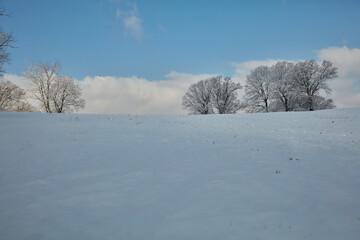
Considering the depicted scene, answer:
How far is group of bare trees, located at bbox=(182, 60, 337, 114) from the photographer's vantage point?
39.1 m

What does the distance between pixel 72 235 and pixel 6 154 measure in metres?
7.95

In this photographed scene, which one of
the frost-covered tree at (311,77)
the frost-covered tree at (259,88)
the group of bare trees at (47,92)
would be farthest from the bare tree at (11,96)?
the frost-covered tree at (311,77)

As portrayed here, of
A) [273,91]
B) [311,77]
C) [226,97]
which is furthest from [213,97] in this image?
[311,77]

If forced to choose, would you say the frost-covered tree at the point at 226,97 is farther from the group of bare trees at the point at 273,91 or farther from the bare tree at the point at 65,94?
the bare tree at the point at 65,94

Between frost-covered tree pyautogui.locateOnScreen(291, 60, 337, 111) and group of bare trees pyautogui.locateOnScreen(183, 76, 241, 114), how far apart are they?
41.1 feet

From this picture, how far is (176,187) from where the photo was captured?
652cm

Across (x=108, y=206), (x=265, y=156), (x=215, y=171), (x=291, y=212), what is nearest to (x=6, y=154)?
(x=108, y=206)

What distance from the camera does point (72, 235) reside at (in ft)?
13.9

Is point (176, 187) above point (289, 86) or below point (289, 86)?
below

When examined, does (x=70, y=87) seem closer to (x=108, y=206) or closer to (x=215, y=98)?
(x=215, y=98)

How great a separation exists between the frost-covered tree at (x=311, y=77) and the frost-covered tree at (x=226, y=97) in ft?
40.6

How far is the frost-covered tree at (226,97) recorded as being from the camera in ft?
153

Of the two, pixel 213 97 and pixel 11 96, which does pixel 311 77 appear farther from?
pixel 11 96

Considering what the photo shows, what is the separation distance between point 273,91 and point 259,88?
307 centimetres
